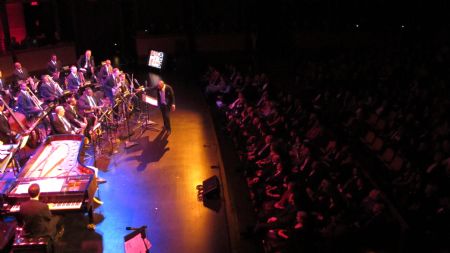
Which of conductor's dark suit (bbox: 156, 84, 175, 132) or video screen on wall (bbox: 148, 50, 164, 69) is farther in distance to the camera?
video screen on wall (bbox: 148, 50, 164, 69)

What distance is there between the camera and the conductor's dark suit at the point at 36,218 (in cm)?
675

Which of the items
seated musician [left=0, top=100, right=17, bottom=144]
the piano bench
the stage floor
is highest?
seated musician [left=0, top=100, right=17, bottom=144]

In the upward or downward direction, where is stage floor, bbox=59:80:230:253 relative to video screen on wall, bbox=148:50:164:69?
downward

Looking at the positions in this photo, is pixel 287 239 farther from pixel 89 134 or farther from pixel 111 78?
pixel 111 78

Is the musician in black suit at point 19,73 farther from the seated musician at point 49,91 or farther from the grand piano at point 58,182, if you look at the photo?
the grand piano at point 58,182

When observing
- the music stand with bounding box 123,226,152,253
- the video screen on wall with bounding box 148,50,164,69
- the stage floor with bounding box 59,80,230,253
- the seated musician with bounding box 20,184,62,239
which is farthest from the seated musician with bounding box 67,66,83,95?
the music stand with bounding box 123,226,152,253

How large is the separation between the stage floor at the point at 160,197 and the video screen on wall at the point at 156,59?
6.38m

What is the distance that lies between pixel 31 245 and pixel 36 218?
37cm

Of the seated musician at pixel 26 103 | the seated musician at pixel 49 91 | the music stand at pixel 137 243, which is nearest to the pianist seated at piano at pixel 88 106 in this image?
the seated musician at pixel 26 103

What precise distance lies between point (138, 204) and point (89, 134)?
290cm

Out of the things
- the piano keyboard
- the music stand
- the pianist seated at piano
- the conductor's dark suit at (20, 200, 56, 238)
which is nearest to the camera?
the music stand

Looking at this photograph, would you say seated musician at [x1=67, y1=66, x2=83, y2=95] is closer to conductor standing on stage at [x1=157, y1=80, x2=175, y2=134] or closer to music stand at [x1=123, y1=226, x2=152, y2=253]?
conductor standing on stage at [x1=157, y1=80, x2=175, y2=134]

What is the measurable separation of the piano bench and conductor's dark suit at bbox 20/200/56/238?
0.08 meters

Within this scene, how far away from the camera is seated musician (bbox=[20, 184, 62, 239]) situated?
6.75 meters
